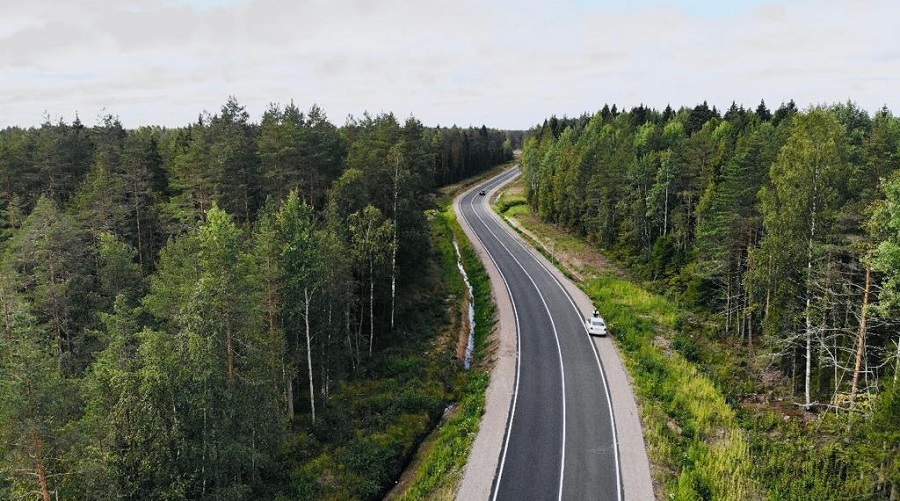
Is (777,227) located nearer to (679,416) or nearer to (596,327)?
(679,416)

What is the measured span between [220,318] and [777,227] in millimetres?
28513

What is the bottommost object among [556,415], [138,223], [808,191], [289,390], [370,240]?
[556,415]

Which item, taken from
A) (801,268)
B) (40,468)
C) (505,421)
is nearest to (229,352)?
(40,468)

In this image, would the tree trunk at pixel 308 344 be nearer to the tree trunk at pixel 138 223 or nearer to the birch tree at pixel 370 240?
the birch tree at pixel 370 240

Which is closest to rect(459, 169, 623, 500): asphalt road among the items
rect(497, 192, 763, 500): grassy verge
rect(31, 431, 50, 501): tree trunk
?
rect(497, 192, 763, 500): grassy verge

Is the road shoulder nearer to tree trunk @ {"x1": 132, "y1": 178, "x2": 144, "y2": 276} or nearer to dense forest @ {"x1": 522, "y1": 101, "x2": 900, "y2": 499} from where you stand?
dense forest @ {"x1": 522, "y1": 101, "x2": 900, "y2": 499}

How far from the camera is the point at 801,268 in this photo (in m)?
29.6

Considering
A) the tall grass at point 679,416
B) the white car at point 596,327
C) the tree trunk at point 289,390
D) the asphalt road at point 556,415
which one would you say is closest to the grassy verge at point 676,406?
the tall grass at point 679,416

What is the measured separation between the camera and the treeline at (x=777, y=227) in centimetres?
2666

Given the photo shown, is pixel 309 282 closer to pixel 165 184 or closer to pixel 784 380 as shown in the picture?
pixel 784 380

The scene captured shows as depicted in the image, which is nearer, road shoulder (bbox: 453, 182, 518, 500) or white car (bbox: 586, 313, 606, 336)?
road shoulder (bbox: 453, 182, 518, 500)

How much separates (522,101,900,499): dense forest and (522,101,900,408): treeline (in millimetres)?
128

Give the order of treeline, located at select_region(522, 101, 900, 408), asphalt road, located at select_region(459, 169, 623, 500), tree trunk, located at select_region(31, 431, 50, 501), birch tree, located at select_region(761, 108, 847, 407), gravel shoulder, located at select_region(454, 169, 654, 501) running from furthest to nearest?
birch tree, located at select_region(761, 108, 847, 407) → treeline, located at select_region(522, 101, 900, 408) → asphalt road, located at select_region(459, 169, 623, 500) → gravel shoulder, located at select_region(454, 169, 654, 501) → tree trunk, located at select_region(31, 431, 50, 501)

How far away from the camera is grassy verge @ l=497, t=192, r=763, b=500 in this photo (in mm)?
22953
